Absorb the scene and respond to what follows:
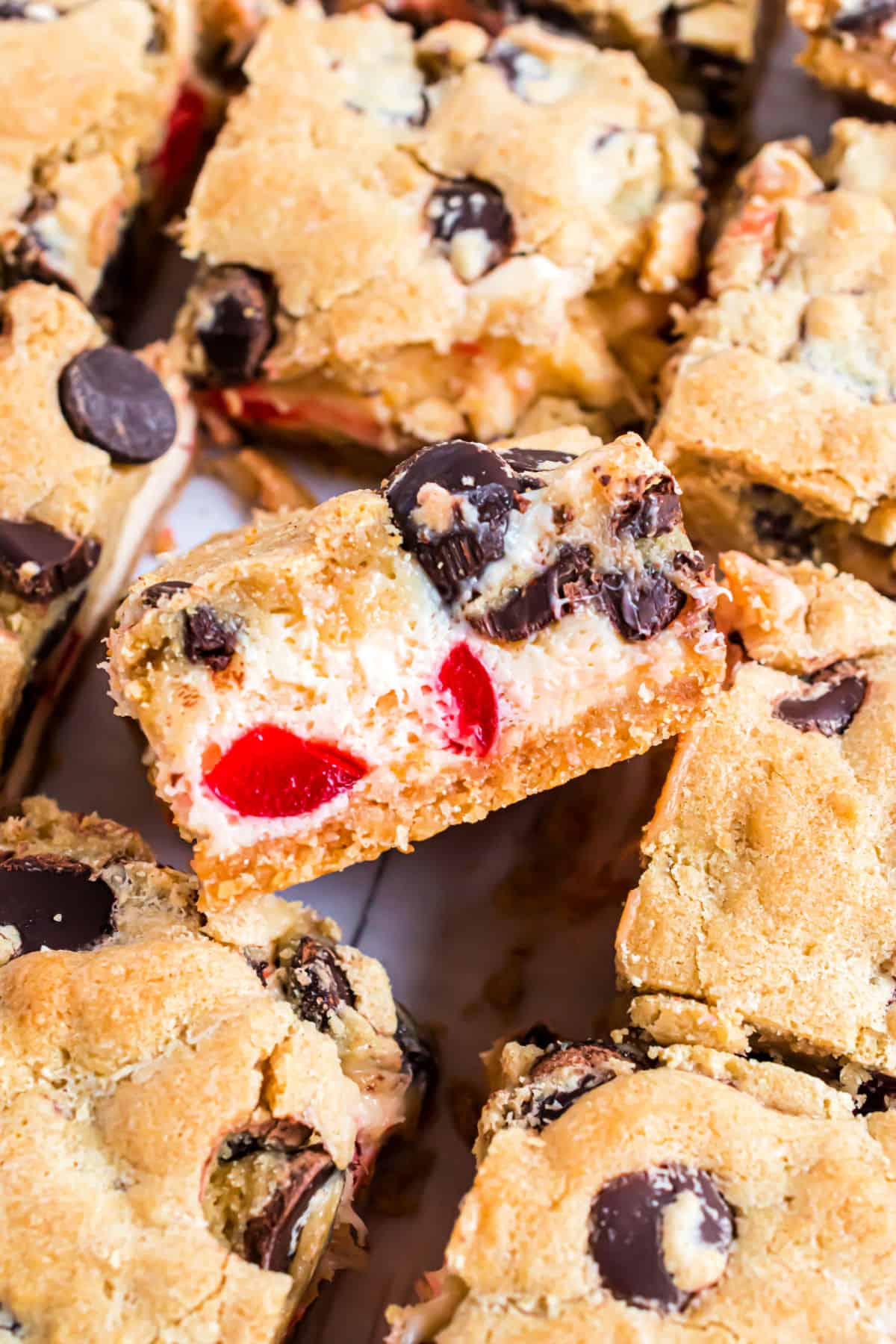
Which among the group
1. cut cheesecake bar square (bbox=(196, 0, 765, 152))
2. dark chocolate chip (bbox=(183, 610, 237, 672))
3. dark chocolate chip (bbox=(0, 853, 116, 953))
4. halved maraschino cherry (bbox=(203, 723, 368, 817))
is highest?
cut cheesecake bar square (bbox=(196, 0, 765, 152))

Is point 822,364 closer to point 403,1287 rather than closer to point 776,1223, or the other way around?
point 776,1223

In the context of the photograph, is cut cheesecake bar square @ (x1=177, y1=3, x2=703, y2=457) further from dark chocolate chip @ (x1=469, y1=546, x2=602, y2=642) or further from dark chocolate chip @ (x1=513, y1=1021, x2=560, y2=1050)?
dark chocolate chip @ (x1=513, y1=1021, x2=560, y2=1050)

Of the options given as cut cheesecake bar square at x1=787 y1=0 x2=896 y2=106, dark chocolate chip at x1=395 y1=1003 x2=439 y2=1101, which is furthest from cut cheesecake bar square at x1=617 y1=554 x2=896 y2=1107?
cut cheesecake bar square at x1=787 y1=0 x2=896 y2=106

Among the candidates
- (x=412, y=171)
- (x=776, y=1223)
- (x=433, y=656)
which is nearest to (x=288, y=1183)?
(x=776, y=1223)

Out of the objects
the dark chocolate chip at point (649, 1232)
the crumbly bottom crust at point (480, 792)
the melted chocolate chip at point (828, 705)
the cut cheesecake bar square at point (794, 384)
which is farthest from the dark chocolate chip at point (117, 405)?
the dark chocolate chip at point (649, 1232)

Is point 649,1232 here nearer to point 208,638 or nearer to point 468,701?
point 468,701
